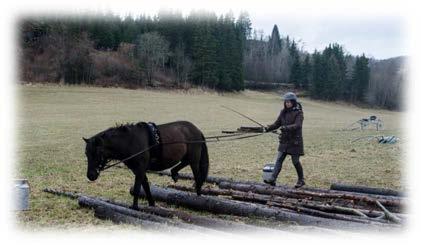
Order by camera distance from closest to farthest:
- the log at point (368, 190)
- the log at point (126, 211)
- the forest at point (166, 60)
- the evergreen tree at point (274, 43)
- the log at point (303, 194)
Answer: the log at point (126, 211)
the log at point (303, 194)
the log at point (368, 190)
the forest at point (166, 60)
the evergreen tree at point (274, 43)

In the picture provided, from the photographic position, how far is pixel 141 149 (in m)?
9.51

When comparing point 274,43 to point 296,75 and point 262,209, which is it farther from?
point 262,209

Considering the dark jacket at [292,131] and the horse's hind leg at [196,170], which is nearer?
the horse's hind leg at [196,170]

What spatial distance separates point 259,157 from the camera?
1942cm

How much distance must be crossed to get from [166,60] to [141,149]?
81815 mm

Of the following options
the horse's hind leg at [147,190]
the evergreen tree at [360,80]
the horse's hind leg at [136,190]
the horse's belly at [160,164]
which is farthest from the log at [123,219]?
the evergreen tree at [360,80]

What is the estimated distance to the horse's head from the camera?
926 cm

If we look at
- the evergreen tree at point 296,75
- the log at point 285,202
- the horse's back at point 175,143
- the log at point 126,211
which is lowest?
the log at point 126,211

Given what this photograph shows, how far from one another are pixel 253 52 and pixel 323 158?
4728 inches

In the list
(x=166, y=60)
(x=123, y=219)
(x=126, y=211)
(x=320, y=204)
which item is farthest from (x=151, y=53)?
(x=123, y=219)

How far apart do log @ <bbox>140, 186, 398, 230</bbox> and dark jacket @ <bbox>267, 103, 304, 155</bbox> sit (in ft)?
9.24

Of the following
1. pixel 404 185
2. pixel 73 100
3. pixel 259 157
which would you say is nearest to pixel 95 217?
pixel 404 185

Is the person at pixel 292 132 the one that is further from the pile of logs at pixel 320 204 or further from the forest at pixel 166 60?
the forest at pixel 166 60

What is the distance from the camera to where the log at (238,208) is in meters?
7.79
